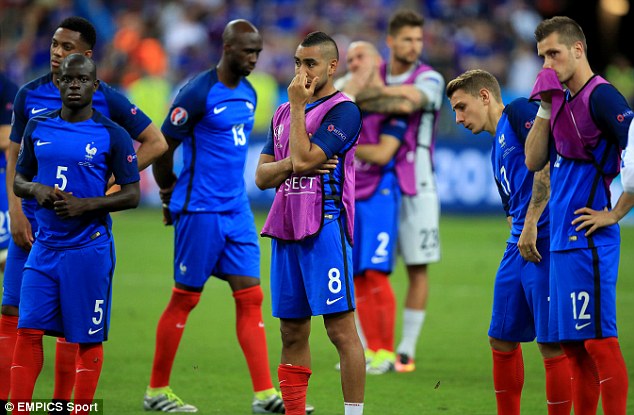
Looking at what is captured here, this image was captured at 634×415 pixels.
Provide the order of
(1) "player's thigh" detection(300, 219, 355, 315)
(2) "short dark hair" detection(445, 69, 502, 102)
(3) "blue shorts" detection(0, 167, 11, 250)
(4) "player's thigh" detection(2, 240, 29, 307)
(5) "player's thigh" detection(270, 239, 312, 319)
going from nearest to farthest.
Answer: (1) "player's thigh" detection(300, 219, 355, 315) < (5) "player's thigh" detection(270, 239, 312, 319) < (2) "short dark hair" detection(445, 69, 502, 102) < (4) "player's thigh" detection(2, 240, 29, 307) < (3) "blue shorts" detection(0, 167, 11, 250)

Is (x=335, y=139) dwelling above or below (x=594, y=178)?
above

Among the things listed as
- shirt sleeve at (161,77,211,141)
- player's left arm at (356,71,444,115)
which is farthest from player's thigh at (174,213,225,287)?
player's left arm at (356,71,444,115)

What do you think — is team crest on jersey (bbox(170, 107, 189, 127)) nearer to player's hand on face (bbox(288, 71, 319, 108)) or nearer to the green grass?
Result: player's hand on face (bbox(288, 71, 319, 108))

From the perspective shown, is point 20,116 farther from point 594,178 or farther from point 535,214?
point 594,178

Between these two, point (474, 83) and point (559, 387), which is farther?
point (474, 83)

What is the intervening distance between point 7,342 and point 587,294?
372 cm

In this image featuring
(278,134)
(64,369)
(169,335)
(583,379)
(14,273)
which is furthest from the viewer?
(169,335)

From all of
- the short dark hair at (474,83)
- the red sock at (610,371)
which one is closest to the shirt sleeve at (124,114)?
the short dark hair at (474,83)

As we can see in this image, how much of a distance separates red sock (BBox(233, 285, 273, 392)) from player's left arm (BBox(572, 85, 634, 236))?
2.78 meters

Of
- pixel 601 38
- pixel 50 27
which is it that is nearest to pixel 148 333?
pixel 50 27

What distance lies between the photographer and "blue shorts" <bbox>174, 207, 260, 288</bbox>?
25.2ft

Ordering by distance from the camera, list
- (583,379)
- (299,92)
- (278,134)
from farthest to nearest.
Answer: (278,134), (299,92), (583,379)

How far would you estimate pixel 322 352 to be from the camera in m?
9.60

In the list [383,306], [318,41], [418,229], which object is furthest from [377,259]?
[318,41]
